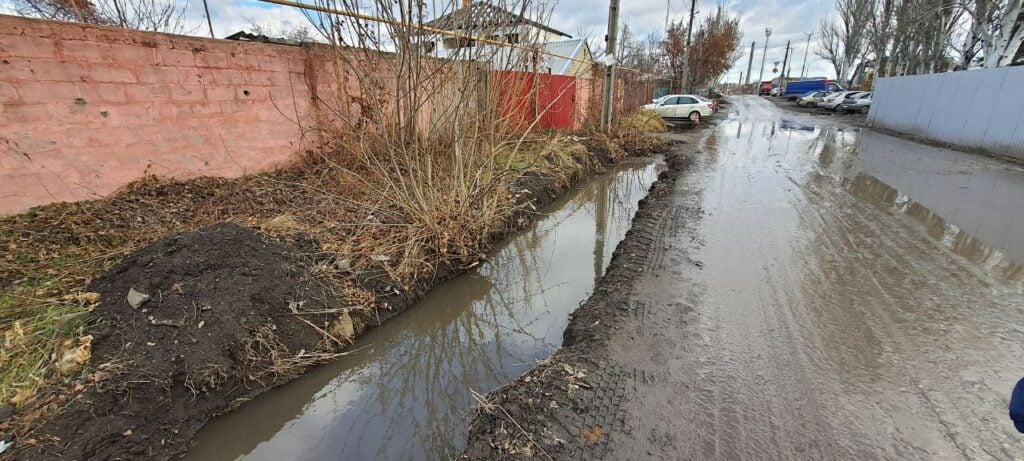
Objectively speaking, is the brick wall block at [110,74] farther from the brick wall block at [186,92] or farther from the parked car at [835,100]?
the parked car at [835,100]

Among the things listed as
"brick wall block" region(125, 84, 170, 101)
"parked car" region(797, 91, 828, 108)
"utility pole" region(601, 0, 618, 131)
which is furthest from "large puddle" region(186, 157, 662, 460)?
"parked car" region(797, 91, 828, 108)

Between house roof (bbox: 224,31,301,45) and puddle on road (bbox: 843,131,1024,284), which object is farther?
house roof (bbox: 224,31,301,45)

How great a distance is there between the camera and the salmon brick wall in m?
3.77

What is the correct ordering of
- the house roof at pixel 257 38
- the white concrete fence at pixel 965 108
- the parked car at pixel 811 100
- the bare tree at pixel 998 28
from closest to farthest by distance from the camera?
the house roof at pixel 257 38 → the white concrete fence at pixel 965 108 → the bare tree at pixel 998 28 → the parked car at pixel 811 100

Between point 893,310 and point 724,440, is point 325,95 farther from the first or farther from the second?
point 893,310

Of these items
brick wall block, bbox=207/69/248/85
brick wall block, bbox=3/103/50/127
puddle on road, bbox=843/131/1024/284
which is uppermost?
brick wall block, bbox=207/69/248/85

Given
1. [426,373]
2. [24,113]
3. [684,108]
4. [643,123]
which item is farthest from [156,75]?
[684,108]

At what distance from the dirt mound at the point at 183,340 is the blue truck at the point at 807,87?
4342cm

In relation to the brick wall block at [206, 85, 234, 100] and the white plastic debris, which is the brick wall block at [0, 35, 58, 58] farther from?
the white plastic debris

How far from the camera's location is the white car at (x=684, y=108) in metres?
20.1

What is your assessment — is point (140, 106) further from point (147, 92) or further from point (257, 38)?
point (257, 38)

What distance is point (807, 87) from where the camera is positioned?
40250 millimetres

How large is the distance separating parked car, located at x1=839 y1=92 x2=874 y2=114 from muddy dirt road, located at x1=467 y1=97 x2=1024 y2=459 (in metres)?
24.5

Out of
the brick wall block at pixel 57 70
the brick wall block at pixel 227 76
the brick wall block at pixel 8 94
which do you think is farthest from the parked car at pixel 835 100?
the brick wall block at pixel 8 94
